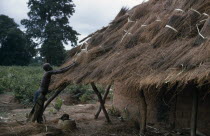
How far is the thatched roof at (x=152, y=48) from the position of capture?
5.54m

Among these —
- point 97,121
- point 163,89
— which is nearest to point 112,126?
point 97,121

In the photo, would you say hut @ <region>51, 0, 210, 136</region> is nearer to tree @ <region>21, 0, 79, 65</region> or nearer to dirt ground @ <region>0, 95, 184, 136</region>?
dirt ground @ <region>0, 95, 184, 136</region>

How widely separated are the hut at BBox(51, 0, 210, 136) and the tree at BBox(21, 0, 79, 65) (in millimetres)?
25171

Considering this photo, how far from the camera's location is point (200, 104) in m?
7.60

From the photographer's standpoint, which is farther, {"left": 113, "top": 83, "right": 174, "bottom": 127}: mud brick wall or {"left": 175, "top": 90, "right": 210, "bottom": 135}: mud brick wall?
{"left": 113, "top": 83, "right": 174, "bottom": 127}: mud brick wall

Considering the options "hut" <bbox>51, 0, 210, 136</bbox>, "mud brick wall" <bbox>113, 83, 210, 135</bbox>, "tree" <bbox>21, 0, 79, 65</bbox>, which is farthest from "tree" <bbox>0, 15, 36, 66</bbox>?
"mud brick wall" <bbox>113, 83, 210, 135</bbox>

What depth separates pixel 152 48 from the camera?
6941 millimetres

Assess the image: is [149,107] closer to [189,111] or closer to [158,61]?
[189,111]

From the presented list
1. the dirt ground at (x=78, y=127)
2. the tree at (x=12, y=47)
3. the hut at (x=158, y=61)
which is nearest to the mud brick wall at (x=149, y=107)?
the hut at (x=158, y=61)

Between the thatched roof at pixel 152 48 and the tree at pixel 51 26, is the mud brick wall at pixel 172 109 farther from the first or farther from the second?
the tree at pixel 51 26

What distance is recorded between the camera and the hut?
5.66m

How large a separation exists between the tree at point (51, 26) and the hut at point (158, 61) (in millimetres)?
25171

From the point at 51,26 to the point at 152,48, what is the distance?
3045 centimetres

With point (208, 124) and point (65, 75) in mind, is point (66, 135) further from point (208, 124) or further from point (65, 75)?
point (208, 124)
